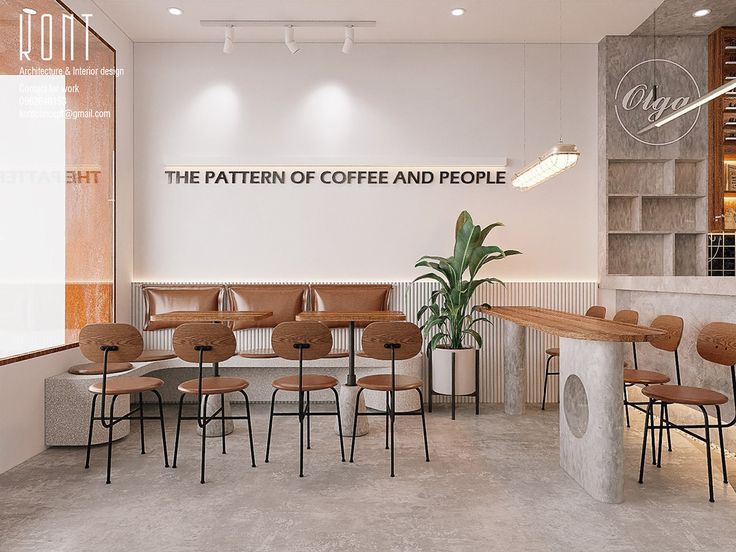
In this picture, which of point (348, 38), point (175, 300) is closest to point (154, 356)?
point (175, 300)

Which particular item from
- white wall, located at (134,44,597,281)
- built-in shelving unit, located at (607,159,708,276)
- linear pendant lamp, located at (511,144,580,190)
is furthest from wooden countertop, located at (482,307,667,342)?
built-in shelving unit, located at (607,159,708,276)

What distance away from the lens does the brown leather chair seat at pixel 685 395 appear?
3.16 metres

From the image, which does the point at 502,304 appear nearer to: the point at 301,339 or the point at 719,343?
the point at 719,343

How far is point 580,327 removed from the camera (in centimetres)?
351

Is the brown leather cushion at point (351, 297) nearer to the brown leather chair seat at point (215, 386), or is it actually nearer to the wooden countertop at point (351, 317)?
the wooden countertop at point (351, 317)

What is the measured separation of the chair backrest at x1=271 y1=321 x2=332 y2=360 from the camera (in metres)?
3.58

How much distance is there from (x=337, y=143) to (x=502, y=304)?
8.36ft

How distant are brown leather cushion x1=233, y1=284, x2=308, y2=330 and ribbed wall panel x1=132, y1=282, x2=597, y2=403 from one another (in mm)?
529

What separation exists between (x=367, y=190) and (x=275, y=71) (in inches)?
65.6

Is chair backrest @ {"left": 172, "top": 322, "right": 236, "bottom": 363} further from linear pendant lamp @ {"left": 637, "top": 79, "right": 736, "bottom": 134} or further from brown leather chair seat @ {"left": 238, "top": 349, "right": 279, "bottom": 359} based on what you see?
linear pendant lamp @ {"left": 637, "top": 79, "right": 736, "bottom": 134}

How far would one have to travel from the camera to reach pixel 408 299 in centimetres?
580

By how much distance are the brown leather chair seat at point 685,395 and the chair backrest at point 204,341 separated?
2.75m

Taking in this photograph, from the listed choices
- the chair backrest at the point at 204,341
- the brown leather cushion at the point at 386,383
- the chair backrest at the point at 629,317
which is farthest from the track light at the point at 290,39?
the chair backrest at the point at 629,317

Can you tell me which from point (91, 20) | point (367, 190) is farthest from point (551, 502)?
point (91, 20)
